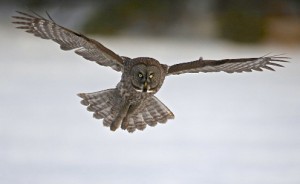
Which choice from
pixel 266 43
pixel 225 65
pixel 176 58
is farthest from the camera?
pixel 266 43

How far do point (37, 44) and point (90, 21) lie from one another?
0.52m

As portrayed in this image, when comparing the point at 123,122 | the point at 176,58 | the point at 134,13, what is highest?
the point at 134,13

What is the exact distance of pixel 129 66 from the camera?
4340 mm

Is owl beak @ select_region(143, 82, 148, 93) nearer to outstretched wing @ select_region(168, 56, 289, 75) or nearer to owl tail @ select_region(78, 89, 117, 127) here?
outstretched wing @ select_region(168, 56, 289, 75)

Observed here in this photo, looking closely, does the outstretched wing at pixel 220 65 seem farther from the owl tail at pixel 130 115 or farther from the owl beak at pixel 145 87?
the owl tail at pixel 130 115

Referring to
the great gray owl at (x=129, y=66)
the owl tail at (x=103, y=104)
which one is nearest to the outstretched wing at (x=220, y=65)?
the great gray owl at (x=129, y=66)

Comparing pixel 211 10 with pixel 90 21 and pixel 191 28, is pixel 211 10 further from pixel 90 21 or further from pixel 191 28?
pixel 90 21

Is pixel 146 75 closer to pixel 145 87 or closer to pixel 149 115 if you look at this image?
pixel 145 87

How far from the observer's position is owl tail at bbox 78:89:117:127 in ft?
15.1

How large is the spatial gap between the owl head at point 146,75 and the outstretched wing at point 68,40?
6cm

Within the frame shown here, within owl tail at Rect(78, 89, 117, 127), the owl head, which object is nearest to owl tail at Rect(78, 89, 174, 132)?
owl tail at Rect(78, 89, 117, 127)

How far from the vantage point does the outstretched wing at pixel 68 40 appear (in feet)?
13.6

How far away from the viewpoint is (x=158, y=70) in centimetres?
426

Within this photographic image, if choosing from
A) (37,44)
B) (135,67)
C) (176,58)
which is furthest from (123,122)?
(37,44)
